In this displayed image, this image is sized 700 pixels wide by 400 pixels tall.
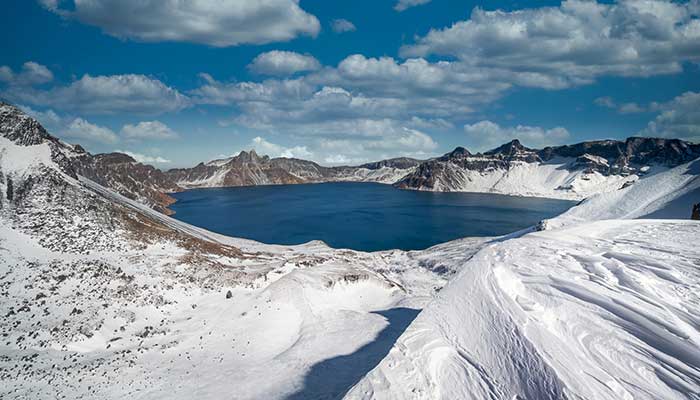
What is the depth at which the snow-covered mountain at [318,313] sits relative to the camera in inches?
401

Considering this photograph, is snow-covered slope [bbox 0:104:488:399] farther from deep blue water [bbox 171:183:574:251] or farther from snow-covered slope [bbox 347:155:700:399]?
deep blue water [bbox 171:183:574:251]

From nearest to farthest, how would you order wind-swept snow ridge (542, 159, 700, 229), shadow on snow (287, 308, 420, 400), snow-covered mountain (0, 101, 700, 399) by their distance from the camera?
snow-covered mountain (0, 101, 700, 399), shadow on snow (287, 308, 420, 400), wind-swept snow ridge (542, 159, 700, 229)

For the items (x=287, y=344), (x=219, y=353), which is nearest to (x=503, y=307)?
(x=287, y=344)

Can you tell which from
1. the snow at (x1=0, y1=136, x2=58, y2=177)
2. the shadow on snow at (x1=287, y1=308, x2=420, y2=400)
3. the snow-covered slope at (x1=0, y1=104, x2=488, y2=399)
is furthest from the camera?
the snow at (x1=0, y1=136, x2=58, y2=177)

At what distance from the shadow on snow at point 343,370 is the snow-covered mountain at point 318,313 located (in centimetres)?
14

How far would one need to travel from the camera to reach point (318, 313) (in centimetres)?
2936

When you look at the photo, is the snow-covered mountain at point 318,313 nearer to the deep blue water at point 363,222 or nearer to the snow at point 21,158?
the snow at point 21,158

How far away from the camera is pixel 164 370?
1962 cm

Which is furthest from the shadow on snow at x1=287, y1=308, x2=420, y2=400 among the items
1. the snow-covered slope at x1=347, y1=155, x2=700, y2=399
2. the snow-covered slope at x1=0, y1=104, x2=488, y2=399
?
the snow-covered slope at x1=347, y1=155, x2=700, y2=399

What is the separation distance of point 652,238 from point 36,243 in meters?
51.0

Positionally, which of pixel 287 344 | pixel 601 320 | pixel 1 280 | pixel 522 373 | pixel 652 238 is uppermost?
pixel 652 238

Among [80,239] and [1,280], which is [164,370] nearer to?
[1,280]

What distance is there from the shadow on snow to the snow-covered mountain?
0.14 meters

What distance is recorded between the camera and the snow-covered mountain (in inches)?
401
